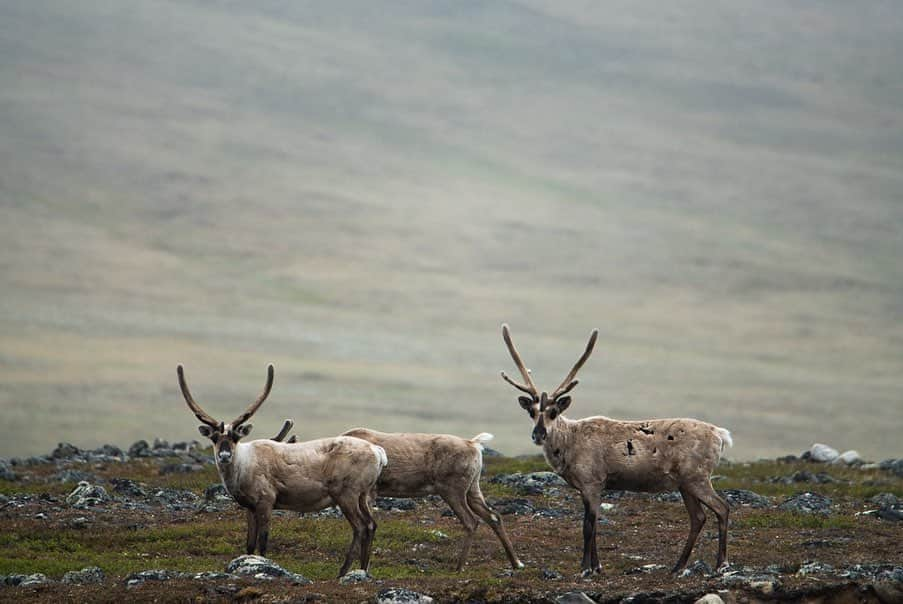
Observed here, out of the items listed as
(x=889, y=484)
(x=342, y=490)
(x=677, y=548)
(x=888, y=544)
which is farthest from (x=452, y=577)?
(x=889, y=484)

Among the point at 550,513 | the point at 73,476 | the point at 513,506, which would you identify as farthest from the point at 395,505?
the point at 73,476

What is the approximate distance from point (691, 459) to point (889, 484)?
20685 mm

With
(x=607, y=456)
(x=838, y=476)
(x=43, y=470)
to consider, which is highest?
(x=607, y=456)

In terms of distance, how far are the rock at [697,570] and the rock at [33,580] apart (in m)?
11.4

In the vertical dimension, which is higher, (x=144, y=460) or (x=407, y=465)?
(x=407, y=465)

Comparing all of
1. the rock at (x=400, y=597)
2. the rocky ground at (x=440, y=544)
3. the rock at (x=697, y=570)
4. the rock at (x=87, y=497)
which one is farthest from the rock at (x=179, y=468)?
the rock at (x=400, y=597)

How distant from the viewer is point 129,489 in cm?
3281

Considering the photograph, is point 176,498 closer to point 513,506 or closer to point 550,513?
point 513,506

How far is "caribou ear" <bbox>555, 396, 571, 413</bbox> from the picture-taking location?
23109 millimetres

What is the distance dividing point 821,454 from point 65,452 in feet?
108

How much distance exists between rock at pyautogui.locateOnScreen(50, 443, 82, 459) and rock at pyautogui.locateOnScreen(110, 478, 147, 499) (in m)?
14.1

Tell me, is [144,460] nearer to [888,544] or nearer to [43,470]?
[43,470]

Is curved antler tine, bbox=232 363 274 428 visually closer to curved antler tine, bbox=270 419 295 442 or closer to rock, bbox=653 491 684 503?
curved antler tine, bbox=270 419 295 442

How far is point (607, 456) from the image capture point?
74.2ft
